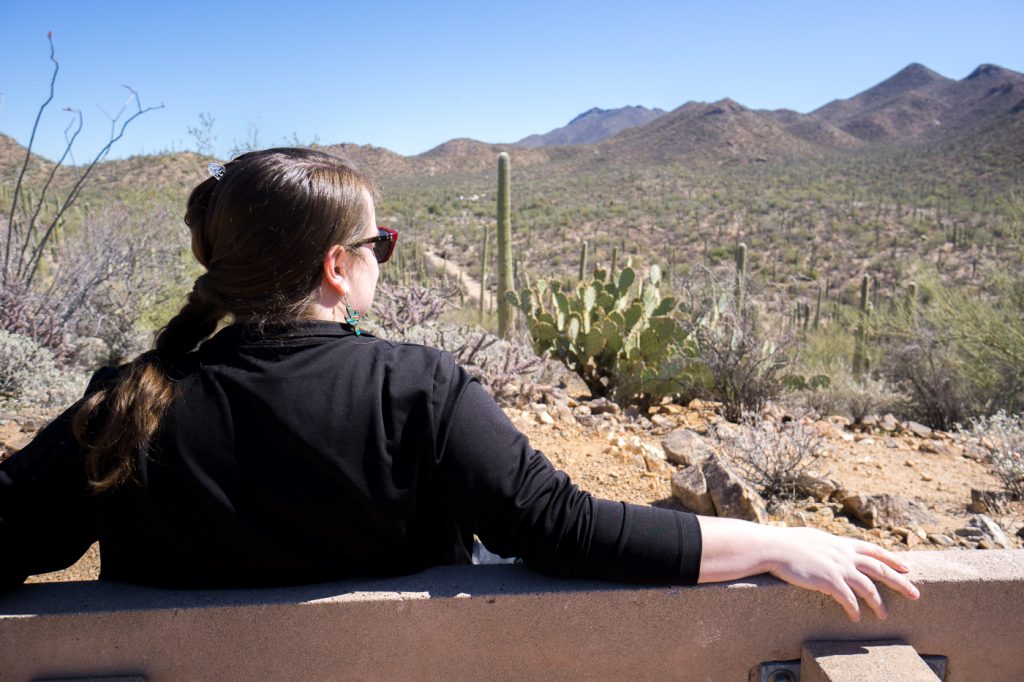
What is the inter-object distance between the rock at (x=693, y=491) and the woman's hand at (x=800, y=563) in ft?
5.77

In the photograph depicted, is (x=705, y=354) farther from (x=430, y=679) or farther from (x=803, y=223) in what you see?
(x=803, y=223)

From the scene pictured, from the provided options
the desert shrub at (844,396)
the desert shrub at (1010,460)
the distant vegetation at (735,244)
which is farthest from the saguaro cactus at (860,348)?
the desert shrub at (1010,460)

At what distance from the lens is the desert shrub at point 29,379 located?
529 centimetres

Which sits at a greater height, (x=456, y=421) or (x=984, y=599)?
(x=456, y=421)

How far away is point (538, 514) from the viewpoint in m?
1.55

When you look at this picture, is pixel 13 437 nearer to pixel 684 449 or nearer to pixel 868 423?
pixel 684 449

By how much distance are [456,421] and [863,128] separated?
89.5 meters

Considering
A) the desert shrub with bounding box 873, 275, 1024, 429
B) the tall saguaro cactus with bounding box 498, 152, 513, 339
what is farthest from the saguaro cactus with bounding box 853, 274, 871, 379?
the tall saguaro cactus with bounding box 498, 152, 513, 339

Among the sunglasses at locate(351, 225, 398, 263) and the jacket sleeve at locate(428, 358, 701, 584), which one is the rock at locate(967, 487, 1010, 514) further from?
the sunglasses at locate(351, 225, 398, 263)

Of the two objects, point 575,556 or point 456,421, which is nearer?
point 456,421

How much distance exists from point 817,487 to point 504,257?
21.5 feet

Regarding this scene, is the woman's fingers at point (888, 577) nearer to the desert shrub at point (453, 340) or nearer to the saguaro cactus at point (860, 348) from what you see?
the desert shrub at point (453, 340)

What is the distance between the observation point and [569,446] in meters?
4.65

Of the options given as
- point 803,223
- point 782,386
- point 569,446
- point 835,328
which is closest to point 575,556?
point 569,446
